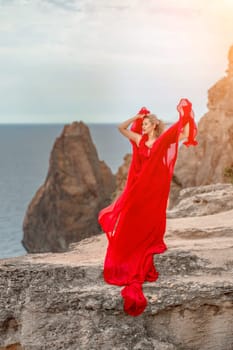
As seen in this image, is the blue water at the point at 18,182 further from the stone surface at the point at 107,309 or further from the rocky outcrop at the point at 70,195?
the stone surface at the point at 107,309

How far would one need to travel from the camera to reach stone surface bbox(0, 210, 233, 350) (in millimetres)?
6238

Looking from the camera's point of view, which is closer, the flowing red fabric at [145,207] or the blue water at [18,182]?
the flowing red fabric at [145,207]

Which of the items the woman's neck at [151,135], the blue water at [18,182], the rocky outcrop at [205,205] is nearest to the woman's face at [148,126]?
the woman's neck at [151,135]

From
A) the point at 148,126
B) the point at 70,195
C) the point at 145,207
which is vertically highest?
the point at 148,126

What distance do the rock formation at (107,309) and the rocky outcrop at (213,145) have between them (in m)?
16.3

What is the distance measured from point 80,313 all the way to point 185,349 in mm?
1340

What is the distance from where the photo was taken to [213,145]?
82.7ft

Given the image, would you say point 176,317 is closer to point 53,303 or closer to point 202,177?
point 53,303

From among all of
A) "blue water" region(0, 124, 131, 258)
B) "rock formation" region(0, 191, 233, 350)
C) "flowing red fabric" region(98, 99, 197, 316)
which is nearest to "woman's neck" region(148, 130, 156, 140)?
"flowing red fabric" region(98, 99, 197, 316)

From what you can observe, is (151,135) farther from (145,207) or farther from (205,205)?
(205,205)

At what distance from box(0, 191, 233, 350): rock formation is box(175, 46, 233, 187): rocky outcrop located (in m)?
16.3

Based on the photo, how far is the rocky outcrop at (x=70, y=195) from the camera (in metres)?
35.4

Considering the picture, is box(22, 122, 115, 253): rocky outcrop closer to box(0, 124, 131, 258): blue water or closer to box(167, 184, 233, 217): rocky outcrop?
box(0, 124, 131, 258): blue water

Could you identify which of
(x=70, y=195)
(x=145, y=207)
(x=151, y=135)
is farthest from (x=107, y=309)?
(x=70, y=195)
